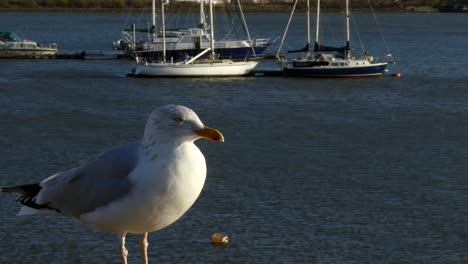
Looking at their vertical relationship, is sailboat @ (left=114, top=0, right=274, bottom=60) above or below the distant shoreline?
above

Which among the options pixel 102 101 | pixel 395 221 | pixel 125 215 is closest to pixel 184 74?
pixel 102 101

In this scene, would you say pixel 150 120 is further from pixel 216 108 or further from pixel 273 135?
pixel 216 108

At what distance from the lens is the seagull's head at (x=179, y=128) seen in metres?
5.29

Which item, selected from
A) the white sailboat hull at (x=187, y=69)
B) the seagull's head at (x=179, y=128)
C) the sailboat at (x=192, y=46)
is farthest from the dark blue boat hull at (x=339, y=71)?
the seagull's head at (x=179, y=128)

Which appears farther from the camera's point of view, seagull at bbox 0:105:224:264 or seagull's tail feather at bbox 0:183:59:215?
seagull's tail feather at bbox 0:183:59:215

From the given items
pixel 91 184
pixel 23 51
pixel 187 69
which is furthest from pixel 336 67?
pixel 91 184

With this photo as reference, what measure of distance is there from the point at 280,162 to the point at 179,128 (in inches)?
401

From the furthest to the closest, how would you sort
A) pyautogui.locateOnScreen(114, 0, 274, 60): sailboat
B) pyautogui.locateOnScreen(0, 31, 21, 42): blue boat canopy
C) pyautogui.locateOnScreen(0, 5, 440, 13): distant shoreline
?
pyautogui.locateOnScreen(0, 5, 440, 13): distant shoreline < pyautogui.locateOnScreen(0, 31, 21, 42): blue boat canopy < pyautogui.locateOnScreen(114, 0, 274, 60): sailboat

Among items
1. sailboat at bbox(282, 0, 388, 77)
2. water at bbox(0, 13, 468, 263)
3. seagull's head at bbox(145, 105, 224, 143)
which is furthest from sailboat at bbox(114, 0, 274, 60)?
seagull's head at bbox(145, 105, 224, 143)

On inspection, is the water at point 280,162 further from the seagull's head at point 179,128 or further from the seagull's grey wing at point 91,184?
the seagull's head at point 179,128

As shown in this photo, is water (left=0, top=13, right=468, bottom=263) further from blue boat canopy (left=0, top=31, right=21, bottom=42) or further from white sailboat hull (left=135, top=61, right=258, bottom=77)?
blue boat canopy (left=0, top=31, right=21, bottom=42)

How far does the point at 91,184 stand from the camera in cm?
579

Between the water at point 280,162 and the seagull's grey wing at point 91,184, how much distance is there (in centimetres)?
416

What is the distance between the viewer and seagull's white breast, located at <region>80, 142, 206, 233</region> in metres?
5.25
